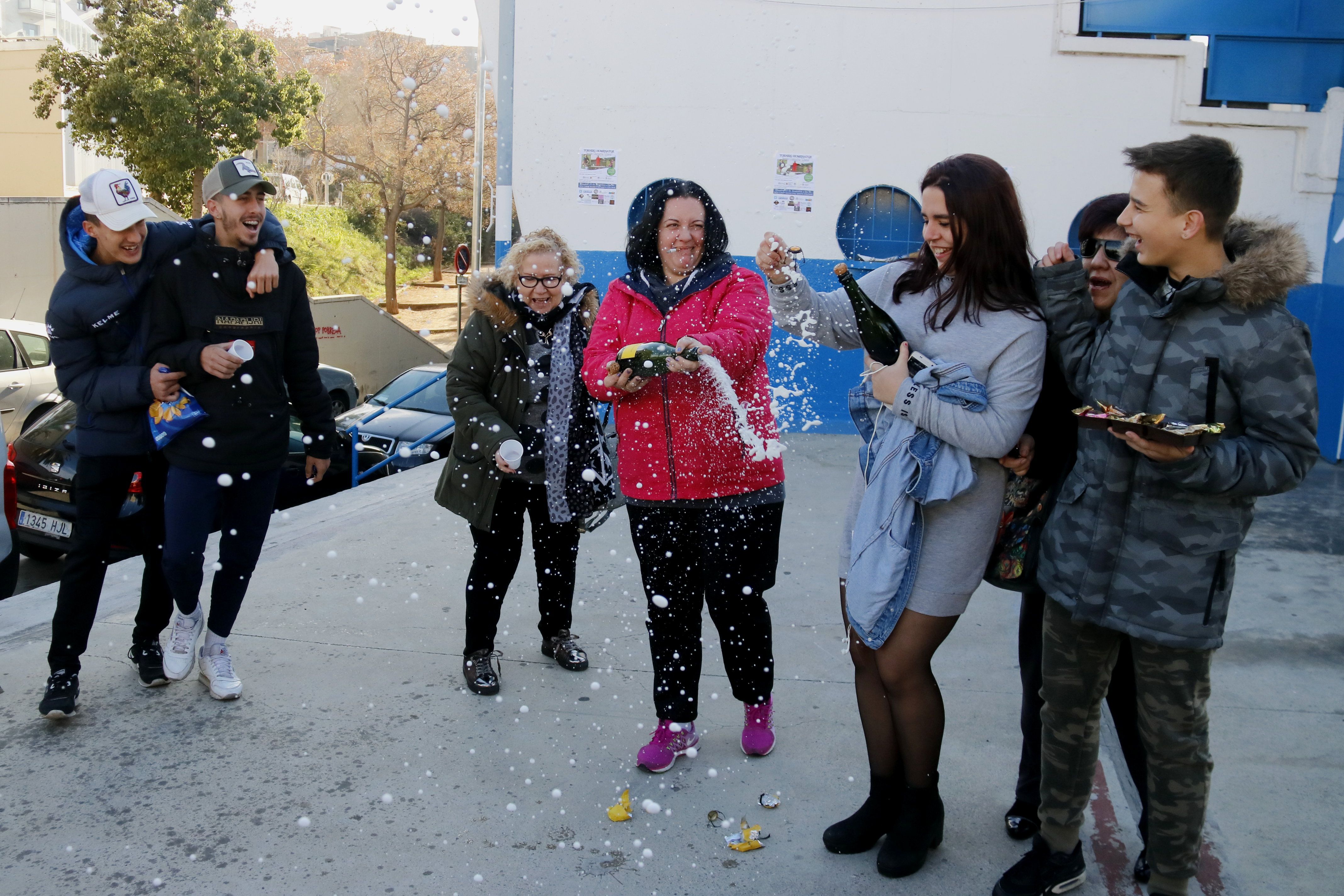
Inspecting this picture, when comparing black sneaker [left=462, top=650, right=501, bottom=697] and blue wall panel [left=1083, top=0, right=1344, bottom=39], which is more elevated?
blue wall panel [left=1083, top=0, right=1344, bottom=39]

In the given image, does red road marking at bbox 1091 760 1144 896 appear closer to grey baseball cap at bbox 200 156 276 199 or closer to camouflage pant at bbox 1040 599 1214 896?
camouflage pant at bbox 1040 599 1214 896

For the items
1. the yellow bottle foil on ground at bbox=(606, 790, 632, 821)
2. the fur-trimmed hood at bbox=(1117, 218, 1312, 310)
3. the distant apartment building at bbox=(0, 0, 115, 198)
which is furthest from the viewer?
the distant apartment building at bbox=(0, 0, 115, 198)

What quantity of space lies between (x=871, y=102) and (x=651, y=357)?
6.90 m

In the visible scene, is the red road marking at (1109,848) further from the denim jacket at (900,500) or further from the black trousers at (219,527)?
the black trousers at (219,527)

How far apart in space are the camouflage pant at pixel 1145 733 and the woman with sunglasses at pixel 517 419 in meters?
1.68

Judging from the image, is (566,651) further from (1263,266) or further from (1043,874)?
(1263,266)

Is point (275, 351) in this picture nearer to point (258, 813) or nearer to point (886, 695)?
point (258, 813)

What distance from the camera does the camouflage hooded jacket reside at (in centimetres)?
209

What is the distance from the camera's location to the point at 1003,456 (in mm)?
2465

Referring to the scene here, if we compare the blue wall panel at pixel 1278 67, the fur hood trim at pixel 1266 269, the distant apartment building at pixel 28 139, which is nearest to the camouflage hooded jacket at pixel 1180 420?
the fur hood trim at pixel 1266 269

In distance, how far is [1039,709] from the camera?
2.83m

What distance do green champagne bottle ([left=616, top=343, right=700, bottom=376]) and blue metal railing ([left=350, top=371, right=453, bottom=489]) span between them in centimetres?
502

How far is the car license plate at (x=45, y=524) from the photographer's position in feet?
22.0

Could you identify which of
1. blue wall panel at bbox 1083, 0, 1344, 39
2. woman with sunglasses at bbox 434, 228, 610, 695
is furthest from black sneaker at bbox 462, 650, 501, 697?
blue wall panel at bbox 1083, 0, 1344, 39
